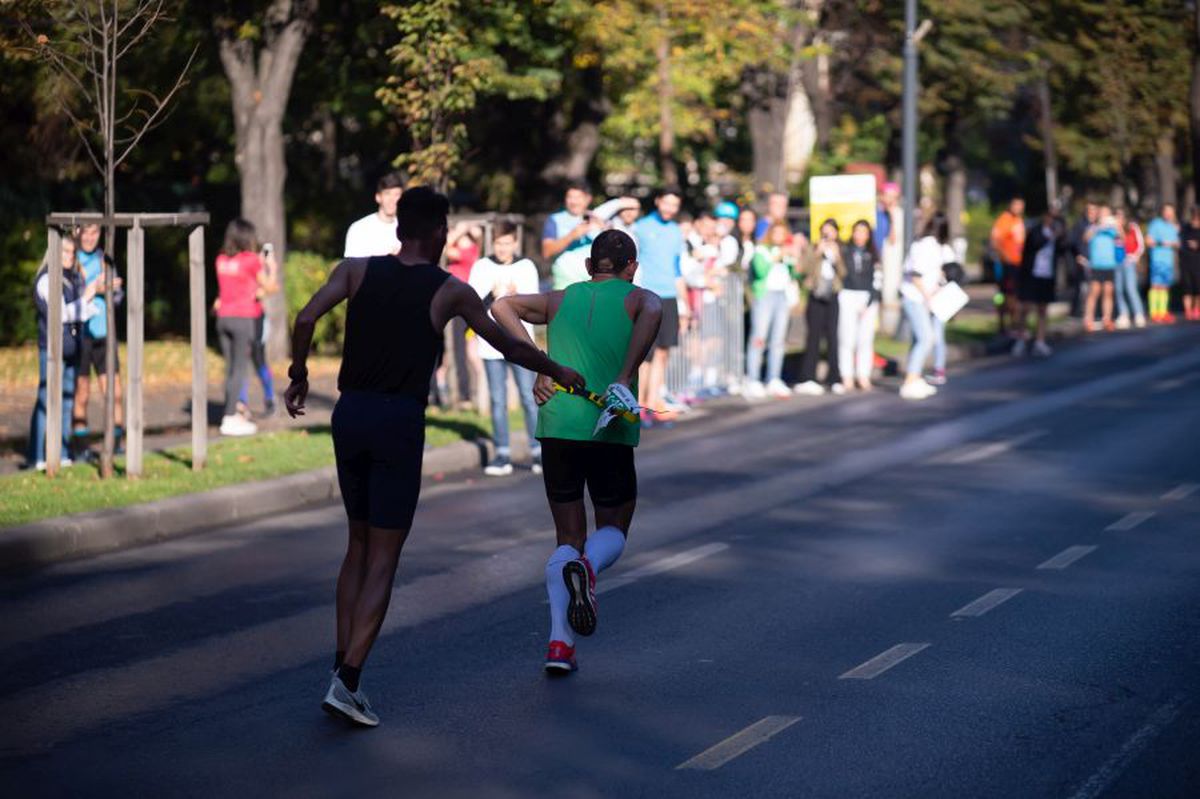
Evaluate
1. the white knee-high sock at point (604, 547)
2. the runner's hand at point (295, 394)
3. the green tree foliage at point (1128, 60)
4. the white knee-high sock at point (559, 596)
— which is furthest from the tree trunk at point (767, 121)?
the runner's hand at point (295, 394)

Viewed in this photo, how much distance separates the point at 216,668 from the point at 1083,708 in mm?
3453

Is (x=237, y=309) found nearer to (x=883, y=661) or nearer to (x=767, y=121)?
(x=883, y=661)

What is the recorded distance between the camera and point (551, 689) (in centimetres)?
813

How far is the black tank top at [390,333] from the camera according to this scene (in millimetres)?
7531

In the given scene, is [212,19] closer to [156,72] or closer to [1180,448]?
[156,72]

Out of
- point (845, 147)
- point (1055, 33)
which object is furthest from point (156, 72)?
point (845, 147)

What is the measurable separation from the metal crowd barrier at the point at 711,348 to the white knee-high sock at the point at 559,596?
11772 mm

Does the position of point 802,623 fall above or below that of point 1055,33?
below

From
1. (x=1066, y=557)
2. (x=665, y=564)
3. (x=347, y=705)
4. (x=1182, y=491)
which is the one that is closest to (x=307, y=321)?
(x=347, y=705)

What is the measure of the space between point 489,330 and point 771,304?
13645mm

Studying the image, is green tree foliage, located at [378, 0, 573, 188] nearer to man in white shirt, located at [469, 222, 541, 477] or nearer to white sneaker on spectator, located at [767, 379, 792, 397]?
man in white shirt, located at [469, 222, 541, 477]

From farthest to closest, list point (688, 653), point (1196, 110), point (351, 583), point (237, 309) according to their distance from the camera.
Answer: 1. point (1196, 110)
2. point (237, 309)
3. point (688, 653)
4. point (351, 583)

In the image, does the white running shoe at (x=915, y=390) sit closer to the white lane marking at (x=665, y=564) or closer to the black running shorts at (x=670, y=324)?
the black running shorts at (x=670, y=324)

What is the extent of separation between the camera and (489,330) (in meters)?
7.79
